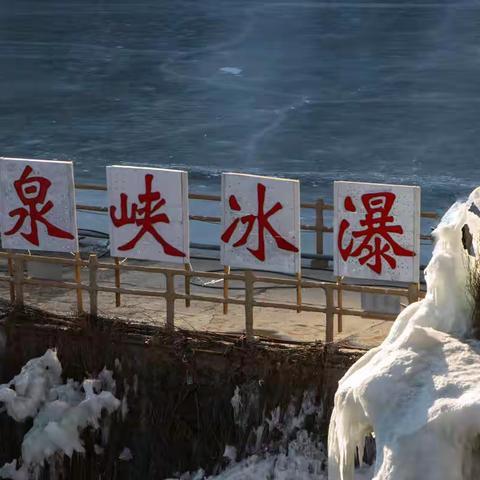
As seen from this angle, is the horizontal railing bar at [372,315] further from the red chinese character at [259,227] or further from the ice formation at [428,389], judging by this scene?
the ice formation at [428,389]

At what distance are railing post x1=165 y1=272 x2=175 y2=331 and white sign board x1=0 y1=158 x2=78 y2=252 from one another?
1.18 metres

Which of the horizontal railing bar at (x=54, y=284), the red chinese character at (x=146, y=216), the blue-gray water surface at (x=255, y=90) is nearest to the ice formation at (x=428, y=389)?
the red chinese character at (x=146, y=216)

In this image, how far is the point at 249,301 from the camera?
1196 centimetres

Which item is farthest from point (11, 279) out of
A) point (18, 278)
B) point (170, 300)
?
point (170, 300)

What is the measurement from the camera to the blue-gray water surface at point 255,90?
2242 centimetres

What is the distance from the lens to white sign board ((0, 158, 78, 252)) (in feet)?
42.1

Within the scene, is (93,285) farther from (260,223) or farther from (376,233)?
(376,233)

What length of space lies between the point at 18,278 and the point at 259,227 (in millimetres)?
2489

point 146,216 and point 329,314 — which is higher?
point 146,216

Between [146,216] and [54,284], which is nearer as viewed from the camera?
[146,216]

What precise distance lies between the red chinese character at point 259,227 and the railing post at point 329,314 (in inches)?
24.1

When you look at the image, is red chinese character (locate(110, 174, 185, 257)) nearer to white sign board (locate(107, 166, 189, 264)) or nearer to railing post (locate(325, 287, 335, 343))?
white sign board (locate(107, 166, 189, 264))

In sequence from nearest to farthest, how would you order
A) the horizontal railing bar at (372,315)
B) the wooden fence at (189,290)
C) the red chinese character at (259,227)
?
1. the horizontal railing bar at (372,315)
2. the wooden fence at (189,290)
3. the red chinese character at (259,227)

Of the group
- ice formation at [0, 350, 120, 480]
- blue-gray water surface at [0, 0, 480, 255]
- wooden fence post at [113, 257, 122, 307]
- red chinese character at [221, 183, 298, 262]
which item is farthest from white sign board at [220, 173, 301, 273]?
blue-gray water surface at [0, 0, 480, 255]
